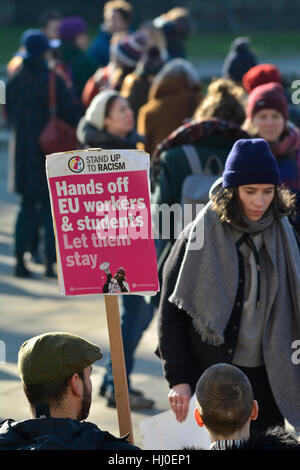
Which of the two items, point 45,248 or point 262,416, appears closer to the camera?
point 262,416

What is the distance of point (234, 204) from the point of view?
4.43 metres

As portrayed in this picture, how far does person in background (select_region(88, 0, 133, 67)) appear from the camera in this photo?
13.3m

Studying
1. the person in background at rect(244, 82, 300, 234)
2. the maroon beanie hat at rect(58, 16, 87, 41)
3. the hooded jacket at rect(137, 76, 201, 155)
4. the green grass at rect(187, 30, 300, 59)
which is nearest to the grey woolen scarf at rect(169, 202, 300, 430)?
the person in background at rect(244, 82, 300, 234)

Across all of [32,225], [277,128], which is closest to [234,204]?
[277,128]

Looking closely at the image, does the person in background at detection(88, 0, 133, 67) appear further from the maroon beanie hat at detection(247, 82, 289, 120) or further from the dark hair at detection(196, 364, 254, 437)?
the dark hair at detection(196, 364, 254, 437)

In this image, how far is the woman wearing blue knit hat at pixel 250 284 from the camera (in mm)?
4383

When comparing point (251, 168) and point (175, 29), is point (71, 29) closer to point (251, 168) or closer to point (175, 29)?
point (175, 29)

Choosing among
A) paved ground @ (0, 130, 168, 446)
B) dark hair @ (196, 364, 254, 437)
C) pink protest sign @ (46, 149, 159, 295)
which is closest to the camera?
dark hair @ (196, 364, 254, 437)

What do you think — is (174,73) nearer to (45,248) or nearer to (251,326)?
(45,248)

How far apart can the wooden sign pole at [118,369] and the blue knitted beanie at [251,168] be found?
28.0 inches

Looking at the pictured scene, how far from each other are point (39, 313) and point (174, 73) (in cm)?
222
